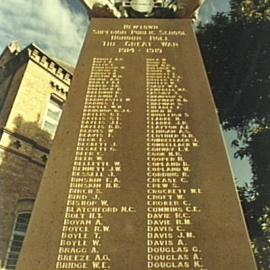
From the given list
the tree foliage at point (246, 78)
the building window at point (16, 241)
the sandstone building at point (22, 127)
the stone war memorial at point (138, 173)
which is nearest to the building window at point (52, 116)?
the sandstone building at point (22, 127)

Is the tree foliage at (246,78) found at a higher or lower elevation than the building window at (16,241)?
higher

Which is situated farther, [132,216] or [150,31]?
[150,31]

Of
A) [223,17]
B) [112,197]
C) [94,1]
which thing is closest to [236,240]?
[112,197]

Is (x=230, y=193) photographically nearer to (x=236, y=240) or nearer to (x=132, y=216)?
(x=236, y=240)

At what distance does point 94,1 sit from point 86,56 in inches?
71.9

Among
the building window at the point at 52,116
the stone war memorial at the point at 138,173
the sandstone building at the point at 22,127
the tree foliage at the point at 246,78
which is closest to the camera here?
the stone war memorial at the point at 138,173

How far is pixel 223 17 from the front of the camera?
49.8 feet

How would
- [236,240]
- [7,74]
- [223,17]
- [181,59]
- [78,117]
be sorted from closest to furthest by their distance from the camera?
1. [236,240]
2. [78,117]
3. [181,59]
4. [223,17]
5. [7,74]

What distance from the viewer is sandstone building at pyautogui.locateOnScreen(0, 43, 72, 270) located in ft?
42.9

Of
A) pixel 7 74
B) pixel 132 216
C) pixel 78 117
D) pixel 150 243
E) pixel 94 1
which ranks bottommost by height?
pixel 150 243

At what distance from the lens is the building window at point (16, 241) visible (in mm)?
12398

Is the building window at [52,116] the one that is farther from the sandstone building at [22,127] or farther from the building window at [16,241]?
the building window at [16,241]

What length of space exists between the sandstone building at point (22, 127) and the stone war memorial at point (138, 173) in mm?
8254

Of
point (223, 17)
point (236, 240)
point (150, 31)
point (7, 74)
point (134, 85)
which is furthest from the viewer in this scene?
point (7, 74)
